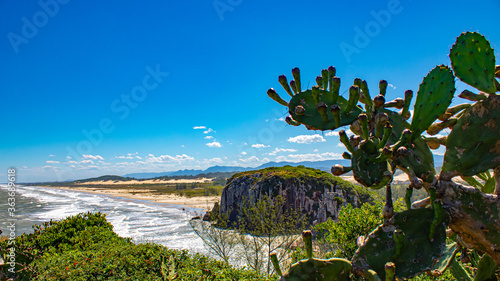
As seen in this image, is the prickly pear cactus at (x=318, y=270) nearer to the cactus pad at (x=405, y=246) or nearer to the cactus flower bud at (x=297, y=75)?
the cactus pad at (x=405, y=246)

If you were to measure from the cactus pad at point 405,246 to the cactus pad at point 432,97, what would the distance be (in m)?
0.57

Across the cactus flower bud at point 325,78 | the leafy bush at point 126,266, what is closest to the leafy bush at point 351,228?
the leafy bush at point 126,266

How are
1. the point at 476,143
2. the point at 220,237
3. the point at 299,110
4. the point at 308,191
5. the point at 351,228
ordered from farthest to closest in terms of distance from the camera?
the point at 308,191 → the point at 220,237 → the point at 351,228 → the point at 299,110 → the point at 476,143

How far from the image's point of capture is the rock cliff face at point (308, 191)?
21859mm

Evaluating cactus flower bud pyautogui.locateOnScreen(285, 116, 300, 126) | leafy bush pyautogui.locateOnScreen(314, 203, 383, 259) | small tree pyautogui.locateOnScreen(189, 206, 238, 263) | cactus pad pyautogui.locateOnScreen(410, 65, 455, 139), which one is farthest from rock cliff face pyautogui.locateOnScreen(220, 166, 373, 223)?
cactus pad pyautogui.locateOnScreen(410, 65, 455, 139)

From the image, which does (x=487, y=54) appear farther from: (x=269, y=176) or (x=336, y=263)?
(x=269, y=176)

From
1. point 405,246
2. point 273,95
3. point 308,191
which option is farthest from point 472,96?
point 308,191

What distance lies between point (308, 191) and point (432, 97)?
2174 centimetres

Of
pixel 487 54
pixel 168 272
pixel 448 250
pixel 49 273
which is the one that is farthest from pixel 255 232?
pixel 487 54

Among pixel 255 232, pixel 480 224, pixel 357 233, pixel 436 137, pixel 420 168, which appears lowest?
pixel 255 232

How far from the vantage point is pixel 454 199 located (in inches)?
76.3

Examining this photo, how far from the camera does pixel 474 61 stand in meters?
2.03

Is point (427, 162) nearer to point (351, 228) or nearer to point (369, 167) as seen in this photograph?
point (369, 167)

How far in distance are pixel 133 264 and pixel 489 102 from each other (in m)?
6.89
